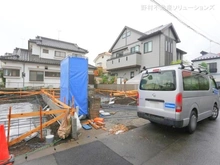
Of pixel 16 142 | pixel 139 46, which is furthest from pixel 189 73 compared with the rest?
pixel 139 46

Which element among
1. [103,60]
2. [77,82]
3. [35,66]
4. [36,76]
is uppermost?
[103,60]

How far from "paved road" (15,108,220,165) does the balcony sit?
1331cm

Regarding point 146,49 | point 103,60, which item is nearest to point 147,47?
point 146,49

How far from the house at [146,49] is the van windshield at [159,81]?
11.8 m

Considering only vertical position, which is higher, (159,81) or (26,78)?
(26,78)

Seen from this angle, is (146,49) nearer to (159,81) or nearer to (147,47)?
(147,47)

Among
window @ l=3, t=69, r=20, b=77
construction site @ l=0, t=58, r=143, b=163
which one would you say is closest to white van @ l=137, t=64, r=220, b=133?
construction site @ l=0, t=58, r=143, b=163

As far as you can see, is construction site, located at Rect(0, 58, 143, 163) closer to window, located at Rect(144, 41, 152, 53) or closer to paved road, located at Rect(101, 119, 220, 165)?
paved road, located at Rect(101, 119, 220, 165)

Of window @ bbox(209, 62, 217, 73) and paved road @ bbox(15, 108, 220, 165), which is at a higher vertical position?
window @ bbox(209, 62, 217, 73)

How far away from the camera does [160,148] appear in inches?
126

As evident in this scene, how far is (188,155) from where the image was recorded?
287 centimetres

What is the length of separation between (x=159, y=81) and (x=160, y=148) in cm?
190

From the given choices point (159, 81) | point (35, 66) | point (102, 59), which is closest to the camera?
point (159, 81)

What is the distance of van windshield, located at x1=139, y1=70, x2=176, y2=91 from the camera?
3.67 metres
